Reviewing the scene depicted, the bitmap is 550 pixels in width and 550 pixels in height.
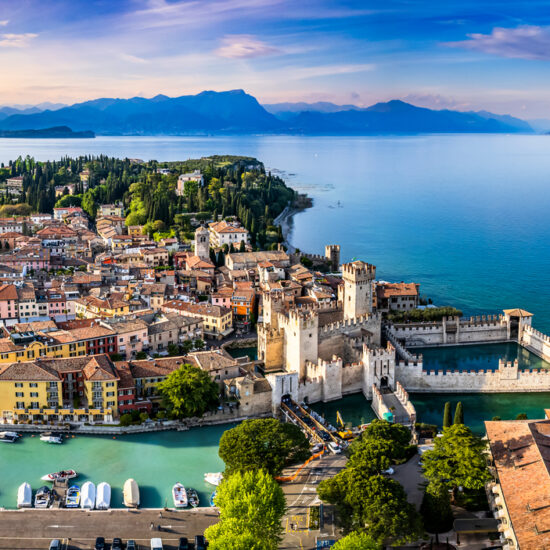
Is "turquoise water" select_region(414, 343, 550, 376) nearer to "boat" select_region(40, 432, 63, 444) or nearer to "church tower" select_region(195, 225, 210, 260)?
"boat" select_region(40, 432, 63, 444)

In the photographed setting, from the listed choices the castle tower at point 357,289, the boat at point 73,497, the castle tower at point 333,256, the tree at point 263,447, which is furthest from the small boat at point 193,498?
the castle tower at point 333,256

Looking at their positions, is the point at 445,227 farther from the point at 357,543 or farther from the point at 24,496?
the point at 357,543

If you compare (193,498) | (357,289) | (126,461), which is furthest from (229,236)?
(193,498)

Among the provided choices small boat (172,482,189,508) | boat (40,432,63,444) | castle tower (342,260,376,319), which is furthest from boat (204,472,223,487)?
castle tower (342,260,376,319)

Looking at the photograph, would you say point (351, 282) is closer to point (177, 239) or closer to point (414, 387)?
point (414, 387)

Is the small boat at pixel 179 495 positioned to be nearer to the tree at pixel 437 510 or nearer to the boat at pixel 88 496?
the boat at pixel 88 496
